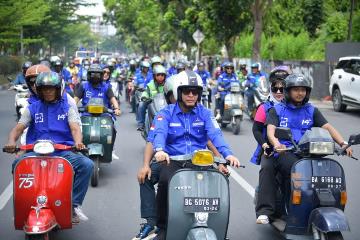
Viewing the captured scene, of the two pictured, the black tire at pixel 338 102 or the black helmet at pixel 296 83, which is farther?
the black tire at pixel 338 102

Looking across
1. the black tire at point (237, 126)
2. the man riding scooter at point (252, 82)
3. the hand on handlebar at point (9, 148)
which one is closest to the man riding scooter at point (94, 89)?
the black tire at point (237, 126)

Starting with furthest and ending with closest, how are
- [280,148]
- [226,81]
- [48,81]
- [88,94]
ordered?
[226,81] < [88,94] < [48,81] < [280,148]

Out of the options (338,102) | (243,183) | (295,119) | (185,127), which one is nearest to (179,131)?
(185,127)

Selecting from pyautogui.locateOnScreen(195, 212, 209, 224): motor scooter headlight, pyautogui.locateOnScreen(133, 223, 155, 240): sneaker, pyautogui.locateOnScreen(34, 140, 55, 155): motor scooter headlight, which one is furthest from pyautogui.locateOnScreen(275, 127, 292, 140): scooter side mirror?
pyautogui.locateOnScreen(34, 140, 55, 155): motor scooter headlight

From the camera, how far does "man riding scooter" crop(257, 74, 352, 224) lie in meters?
5.88

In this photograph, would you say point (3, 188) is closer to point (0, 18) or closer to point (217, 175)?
point (217, 175)

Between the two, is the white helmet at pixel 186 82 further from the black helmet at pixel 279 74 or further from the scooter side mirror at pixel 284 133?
the black helmet at pixel 279 74

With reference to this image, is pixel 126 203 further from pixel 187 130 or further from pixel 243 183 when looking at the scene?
pixel 187 130

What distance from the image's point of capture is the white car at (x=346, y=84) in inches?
736

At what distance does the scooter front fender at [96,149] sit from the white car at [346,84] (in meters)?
11.4

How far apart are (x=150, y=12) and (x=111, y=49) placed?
127 m

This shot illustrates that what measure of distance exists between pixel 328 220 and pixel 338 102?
1562cm

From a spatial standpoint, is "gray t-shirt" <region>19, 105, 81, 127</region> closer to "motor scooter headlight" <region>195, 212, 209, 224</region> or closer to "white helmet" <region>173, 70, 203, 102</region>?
"white helmet" <region>173, 70, 203, 102</region>

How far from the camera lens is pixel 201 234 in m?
4.76
